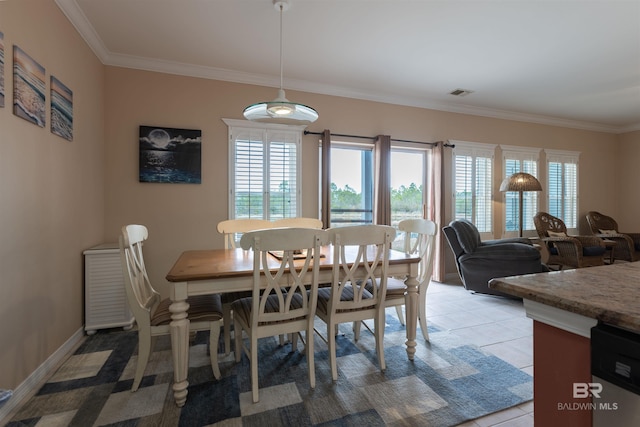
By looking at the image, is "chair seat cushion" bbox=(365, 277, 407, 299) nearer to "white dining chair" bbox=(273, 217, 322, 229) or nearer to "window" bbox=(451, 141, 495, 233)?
"white dining chair" bbox=(273, 217, 322, 229)

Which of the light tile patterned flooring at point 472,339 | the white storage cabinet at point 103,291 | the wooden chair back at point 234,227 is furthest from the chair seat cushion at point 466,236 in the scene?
the white storage cabinet at point 103,291

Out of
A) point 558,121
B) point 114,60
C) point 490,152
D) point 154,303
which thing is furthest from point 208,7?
point 558,121

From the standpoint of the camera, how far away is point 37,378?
2.02 meters

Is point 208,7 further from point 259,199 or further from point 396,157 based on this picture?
point 396,157

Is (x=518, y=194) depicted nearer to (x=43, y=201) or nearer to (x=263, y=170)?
(x=263, y=170)

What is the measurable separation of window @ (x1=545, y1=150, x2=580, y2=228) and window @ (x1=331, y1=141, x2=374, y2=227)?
3.63m

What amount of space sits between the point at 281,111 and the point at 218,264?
120 cm

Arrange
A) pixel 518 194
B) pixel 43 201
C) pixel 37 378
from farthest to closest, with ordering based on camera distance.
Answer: pixel 518 194, pixel 43 201, pixel 37 378

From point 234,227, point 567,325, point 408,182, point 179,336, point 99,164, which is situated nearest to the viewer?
point 567,325

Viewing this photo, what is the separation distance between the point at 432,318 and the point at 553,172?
442 cm

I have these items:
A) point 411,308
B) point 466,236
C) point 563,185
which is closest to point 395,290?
point 411,308

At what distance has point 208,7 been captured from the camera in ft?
8.12

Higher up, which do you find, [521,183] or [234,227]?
[521,183]

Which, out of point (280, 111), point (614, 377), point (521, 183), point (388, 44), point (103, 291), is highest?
point (388, 44)
